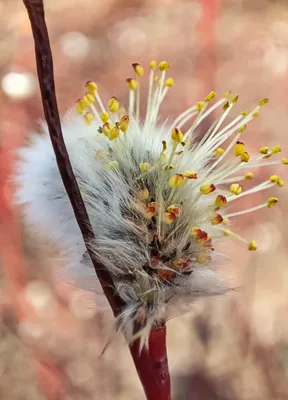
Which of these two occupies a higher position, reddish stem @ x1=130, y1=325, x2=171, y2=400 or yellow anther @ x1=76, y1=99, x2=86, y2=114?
yellow anther @ x1=76, y1=99, x2=86, y2=114

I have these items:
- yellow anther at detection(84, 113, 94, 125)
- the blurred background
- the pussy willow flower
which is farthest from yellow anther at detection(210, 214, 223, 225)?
the blurred background

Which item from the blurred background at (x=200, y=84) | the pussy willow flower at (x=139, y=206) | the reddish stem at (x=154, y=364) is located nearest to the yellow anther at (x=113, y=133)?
the pussy willow flower at (x=139, y=206)

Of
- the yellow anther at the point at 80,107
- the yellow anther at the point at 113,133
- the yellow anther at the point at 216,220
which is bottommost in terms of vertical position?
the yellow anther at the point at 216,220

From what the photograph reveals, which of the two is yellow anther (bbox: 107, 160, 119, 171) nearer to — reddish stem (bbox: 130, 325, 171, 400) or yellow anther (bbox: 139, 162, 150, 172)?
yellow anther (bbox: 139, 162, 150, 172)

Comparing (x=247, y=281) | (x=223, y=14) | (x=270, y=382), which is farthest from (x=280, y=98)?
(x=270, y=382)

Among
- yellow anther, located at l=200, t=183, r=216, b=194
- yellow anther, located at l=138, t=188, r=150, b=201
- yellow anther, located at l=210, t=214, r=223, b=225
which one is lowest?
yellow anther, located at l=210, t=214, r=223, b=225

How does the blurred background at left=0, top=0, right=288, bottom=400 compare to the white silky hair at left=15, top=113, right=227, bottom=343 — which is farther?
the blurred background at left=0, top=0, right=288, bottom=400

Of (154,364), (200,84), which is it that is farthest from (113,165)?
(200,84)

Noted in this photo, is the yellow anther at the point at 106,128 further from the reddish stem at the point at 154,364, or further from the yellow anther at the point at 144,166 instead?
the reddish stem at the point at 154,364

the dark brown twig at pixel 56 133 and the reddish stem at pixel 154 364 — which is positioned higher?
the dark brown twig at pixel 56 133
